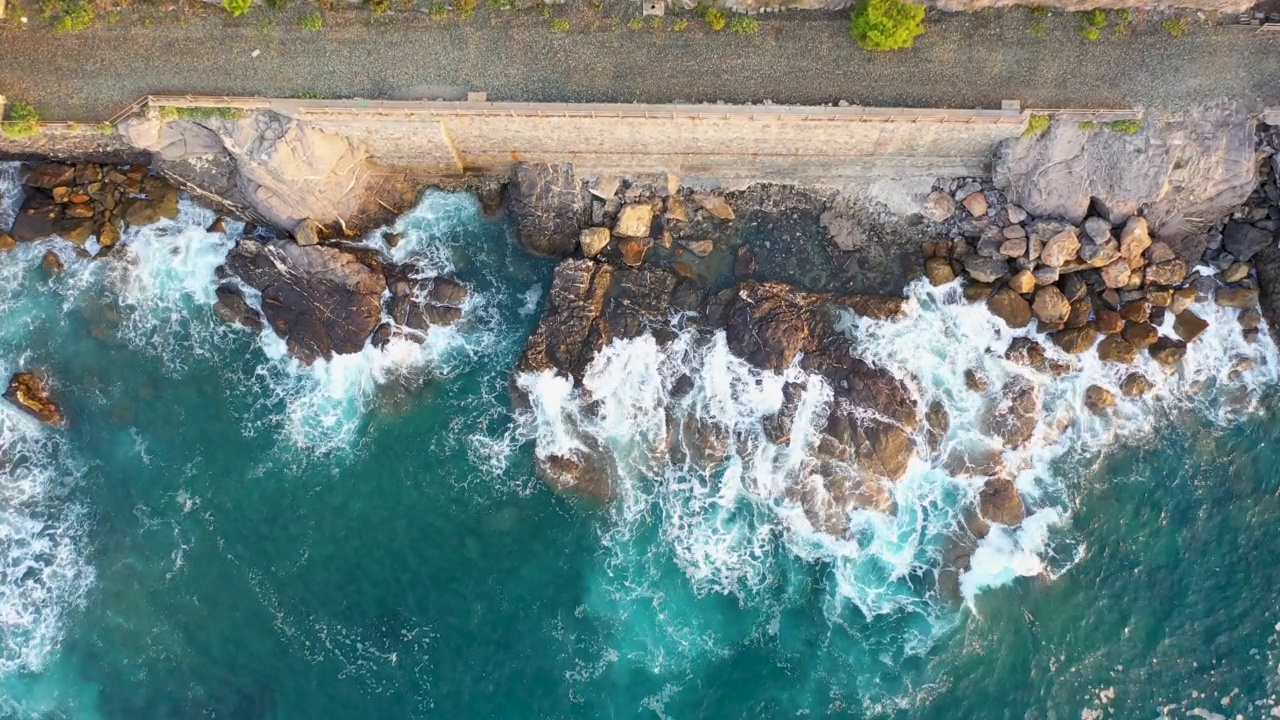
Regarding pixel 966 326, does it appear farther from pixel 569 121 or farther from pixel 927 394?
pixel 569 121

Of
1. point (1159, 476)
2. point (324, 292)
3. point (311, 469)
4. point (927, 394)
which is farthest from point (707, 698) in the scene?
point (324, 292)

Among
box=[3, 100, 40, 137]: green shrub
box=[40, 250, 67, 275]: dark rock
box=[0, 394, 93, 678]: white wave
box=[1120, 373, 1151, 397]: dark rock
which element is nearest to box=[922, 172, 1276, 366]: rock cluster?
box=[1120, 373, 1151, 397]: dark rock

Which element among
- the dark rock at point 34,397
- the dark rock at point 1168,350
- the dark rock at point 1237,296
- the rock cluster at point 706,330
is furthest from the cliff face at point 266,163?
the dark rock at point 1237,296

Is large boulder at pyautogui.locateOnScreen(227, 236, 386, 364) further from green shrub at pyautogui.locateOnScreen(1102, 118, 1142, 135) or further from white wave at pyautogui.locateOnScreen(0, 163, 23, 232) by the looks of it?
green shrub at pyautogui.locateOnScreen(1102, 118, 1142, 135)

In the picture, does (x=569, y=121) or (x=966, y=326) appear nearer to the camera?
(x=569, y=121)

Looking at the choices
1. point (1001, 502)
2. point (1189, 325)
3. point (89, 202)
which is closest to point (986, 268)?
point (1189, 325)
